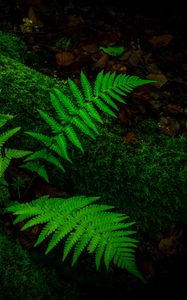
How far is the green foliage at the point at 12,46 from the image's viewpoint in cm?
362

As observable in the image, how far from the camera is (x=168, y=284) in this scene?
8.52ft

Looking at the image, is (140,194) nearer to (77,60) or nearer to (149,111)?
(149,111)

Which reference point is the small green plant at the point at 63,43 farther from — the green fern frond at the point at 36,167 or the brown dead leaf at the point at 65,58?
the green fern frond at the point at 36,167

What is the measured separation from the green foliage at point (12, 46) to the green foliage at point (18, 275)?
1983mm

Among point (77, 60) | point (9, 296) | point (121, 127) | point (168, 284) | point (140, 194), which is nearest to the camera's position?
point (9, 296)

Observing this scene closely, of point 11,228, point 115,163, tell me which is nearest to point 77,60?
point 115,163

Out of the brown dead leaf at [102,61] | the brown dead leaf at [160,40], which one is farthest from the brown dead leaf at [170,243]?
the brown dead leaf at [160,40]

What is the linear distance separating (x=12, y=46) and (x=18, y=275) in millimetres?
2437

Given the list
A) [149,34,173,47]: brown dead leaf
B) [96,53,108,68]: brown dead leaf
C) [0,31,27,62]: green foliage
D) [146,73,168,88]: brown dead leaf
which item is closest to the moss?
[0,31,27,62]: green foliage

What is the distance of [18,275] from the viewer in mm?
2293

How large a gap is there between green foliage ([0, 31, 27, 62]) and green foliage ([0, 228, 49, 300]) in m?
1.98

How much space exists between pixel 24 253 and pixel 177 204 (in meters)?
1.30

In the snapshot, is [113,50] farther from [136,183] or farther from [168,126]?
[136,183]

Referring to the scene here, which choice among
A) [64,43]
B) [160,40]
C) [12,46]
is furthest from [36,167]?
[160,40]
